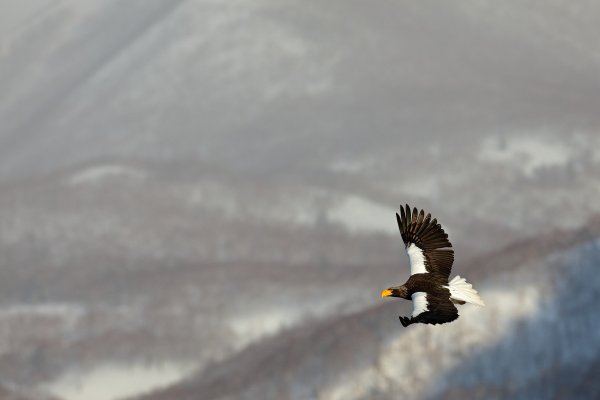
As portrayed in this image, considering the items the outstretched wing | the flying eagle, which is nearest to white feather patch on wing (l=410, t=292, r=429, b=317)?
the flying eagle

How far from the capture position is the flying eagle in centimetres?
9244

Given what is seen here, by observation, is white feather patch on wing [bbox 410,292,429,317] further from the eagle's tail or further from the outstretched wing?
the outstretched wing

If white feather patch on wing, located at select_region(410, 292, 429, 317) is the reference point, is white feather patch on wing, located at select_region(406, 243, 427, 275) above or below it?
above

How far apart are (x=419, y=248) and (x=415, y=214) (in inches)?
88.5

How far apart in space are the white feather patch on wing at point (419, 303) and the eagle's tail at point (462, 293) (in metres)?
1.71

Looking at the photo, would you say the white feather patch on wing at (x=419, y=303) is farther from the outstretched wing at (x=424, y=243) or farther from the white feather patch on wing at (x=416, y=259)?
the outstretched wing at (x=424, y=243)

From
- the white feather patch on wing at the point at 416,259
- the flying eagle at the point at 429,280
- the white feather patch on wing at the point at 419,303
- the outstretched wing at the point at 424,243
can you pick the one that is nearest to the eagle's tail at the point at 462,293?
the flying eagle at the point at 429,280

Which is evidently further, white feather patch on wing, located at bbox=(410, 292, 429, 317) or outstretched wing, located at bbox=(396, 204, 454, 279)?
outstretched wing, located at bbox=(396, 204, 454, 279)

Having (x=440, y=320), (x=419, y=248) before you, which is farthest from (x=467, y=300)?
(x=419, y=248)

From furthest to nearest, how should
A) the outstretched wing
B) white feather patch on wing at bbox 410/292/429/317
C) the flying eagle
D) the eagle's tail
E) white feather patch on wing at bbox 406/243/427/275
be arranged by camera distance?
the outstretched wing < white feather patch on wing at bbox 406/243/427/275 < white feather patch on wing at bbox 410/292/429/317 < the flying eagle < the eagle's tail

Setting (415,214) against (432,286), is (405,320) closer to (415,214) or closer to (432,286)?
(432,286)

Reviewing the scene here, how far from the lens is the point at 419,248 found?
334 feet

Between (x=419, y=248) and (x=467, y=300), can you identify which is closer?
(x=467, y=300)

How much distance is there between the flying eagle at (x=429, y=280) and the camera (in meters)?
92.4
